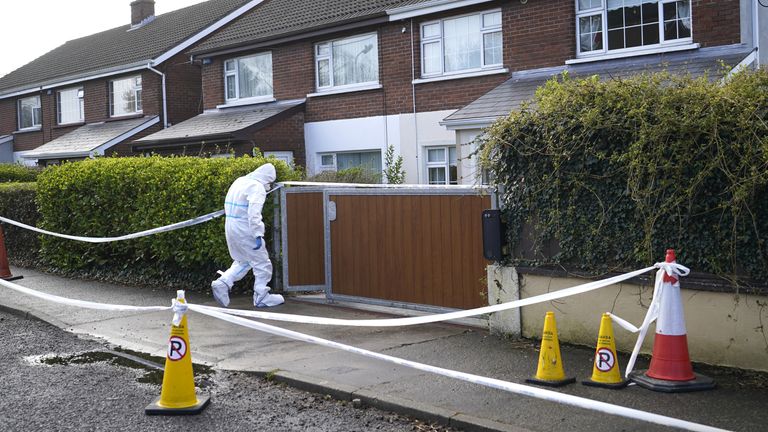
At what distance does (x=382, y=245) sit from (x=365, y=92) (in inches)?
421

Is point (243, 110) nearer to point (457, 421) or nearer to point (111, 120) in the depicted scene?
point (111, 120)

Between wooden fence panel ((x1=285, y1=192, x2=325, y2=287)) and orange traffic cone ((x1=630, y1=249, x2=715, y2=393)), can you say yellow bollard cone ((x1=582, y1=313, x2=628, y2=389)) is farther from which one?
wooden fence panel ((x1=285, y1=192, x2=325, y2=287))

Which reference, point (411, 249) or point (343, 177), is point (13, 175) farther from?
point (411, 249)

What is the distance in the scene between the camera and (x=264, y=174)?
1048 centimetres

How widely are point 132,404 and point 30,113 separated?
31.8 metres

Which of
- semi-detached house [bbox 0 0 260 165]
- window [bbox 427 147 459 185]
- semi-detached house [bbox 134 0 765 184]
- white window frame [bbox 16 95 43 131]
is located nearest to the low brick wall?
semi-detached house [bbox 134 0 765 184]

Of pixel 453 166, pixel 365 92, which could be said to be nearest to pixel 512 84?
pixel 453 166

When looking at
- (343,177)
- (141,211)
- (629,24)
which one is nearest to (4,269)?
(141,211)

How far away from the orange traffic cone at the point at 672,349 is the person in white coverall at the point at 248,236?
Answer: 532 centimetres

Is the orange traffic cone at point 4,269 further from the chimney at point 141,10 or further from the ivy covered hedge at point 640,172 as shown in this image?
the chimney at point 141,10

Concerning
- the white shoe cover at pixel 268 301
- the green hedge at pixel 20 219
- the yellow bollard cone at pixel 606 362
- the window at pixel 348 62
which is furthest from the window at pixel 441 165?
the yellow bollard cone at pixel 606 362

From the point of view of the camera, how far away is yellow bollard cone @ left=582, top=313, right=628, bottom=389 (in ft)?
20.5

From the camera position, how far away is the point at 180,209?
11.8 m

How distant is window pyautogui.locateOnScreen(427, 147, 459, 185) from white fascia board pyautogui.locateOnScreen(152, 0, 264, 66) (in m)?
12.5
